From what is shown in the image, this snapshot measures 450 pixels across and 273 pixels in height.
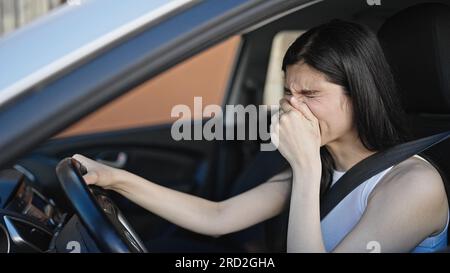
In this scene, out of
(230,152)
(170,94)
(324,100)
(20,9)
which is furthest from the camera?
(20,9)

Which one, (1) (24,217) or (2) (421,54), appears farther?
(2) (421,54)

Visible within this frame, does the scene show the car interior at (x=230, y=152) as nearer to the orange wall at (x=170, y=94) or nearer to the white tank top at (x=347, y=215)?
the white tank top at (x=347, y=215)

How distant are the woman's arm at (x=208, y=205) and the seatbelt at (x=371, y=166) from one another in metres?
0.22

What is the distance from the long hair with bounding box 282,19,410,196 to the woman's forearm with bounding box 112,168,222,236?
48 centimetres

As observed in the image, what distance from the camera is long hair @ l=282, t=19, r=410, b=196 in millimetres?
1562

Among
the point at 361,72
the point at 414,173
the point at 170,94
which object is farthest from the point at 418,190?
the point at 170,94

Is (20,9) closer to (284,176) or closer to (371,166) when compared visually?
(284,176)

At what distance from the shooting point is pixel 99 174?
1620mm

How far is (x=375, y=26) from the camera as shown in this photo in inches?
81.3

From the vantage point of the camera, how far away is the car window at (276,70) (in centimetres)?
274

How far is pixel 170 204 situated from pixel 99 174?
0.26 m

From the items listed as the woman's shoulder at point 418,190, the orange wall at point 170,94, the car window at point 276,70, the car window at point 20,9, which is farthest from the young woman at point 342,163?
the car window at point 20,9
